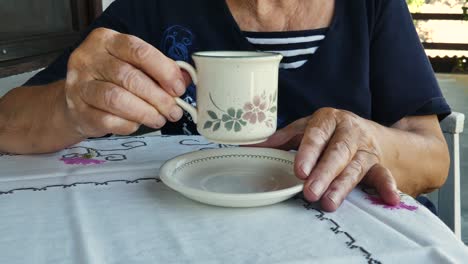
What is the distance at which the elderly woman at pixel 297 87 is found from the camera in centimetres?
67

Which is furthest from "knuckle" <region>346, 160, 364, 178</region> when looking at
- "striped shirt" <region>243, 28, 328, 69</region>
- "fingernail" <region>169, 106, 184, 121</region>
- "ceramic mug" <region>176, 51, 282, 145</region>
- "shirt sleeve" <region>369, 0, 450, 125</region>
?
"striped shirt" <region>243, 28, 328, 69</region>

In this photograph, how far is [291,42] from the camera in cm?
108

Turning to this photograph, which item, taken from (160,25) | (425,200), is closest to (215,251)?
(425,200)

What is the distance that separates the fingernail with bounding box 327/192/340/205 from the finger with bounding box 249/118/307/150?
18cm

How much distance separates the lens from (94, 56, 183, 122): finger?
0.67 meters

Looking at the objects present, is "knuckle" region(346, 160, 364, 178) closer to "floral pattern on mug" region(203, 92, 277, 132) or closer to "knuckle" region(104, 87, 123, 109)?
"floral pattern on mug" region(203, 92, 277, 132)

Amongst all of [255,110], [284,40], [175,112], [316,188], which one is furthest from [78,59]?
[284,40]

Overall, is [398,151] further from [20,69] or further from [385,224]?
[20,69]

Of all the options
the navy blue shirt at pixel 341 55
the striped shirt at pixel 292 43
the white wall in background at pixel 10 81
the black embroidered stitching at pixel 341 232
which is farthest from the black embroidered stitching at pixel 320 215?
the white wall in background at pixel 10 81

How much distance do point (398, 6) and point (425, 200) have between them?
0.41 m

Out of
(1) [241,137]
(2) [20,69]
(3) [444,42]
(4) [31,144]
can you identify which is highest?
(1) [241,137]

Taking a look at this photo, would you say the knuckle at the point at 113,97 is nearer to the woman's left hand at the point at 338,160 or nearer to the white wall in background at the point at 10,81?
the woman's left hand at the point at 338,160

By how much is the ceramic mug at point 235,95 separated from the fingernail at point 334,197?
121 mm

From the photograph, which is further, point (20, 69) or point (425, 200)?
point (20, 69)
